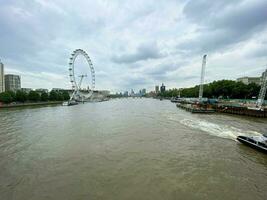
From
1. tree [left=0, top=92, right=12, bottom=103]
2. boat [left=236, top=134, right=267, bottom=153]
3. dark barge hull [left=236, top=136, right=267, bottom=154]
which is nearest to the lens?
dark barge hull [left=236, top=136, right=267, bottom=154]

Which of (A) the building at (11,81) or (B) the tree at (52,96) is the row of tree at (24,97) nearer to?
(B) the tree at (52,96)

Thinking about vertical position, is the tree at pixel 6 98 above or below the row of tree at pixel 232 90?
below

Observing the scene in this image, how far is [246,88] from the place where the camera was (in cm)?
7756

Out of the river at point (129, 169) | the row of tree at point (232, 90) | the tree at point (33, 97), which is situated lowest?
the river at point (129, 169)

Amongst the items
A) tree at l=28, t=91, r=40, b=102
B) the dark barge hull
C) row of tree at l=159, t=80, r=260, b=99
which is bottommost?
the dark barge hull

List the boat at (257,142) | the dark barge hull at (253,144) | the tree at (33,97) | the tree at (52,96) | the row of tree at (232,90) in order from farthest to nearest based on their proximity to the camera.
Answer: the tree at (52,96) → the tree at (33,97) → the row of tree at (232,90) → the boat at (257,142) → the dark barge hull at (253,144)

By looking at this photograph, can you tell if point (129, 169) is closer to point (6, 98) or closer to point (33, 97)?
point (6, 98)

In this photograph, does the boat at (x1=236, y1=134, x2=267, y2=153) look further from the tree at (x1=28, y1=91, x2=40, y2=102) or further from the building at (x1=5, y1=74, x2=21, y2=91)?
the building at (x1=5, y1=74, x2=21, y2=91)

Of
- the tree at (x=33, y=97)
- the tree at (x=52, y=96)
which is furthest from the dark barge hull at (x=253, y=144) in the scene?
the tree at (x=52, y=96)

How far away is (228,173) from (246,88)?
77936 millimetres

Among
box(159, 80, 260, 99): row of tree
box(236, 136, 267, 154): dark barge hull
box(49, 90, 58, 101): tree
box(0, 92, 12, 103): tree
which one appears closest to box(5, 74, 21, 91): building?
box(49, 90, 58, 101): tree

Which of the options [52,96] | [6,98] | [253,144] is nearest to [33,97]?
[6,98]

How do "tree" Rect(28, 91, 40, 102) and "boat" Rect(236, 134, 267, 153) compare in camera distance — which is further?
"tree" Rect(28, 91, 40, 102)

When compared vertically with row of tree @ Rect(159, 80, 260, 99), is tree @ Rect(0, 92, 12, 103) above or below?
below
